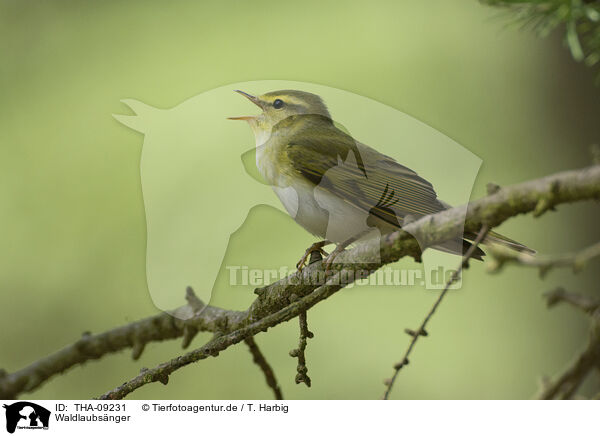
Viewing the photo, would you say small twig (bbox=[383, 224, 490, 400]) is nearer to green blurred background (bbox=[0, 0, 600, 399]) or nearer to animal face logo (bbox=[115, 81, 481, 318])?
animal face logo (bbox=[115, 81, 481, 318])

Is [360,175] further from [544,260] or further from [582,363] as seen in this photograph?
[544,260]

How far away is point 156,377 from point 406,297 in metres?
2.07

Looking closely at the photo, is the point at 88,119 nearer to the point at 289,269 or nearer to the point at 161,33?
the point at 161,33

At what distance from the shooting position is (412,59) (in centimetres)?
393

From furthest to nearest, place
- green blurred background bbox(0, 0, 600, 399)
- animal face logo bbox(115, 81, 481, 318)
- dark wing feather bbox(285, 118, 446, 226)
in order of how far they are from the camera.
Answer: green blurred background bbox(0, 0, 600, 399) → animal face logo bbox(115, 81, 481, 318) → dark wing feather bbox(285, 118, 446, 226)

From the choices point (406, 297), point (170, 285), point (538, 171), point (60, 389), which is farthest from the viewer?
point (538, 171)

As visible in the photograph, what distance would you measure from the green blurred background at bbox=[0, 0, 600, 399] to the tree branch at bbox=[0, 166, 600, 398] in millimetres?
754

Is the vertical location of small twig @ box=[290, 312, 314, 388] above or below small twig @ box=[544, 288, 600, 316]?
below

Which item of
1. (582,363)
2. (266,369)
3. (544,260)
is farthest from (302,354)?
(544,260)

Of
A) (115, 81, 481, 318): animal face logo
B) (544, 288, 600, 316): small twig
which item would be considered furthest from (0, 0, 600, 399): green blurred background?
(544, 288, 600, 316): small twig

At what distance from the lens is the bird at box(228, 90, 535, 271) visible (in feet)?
7.73
